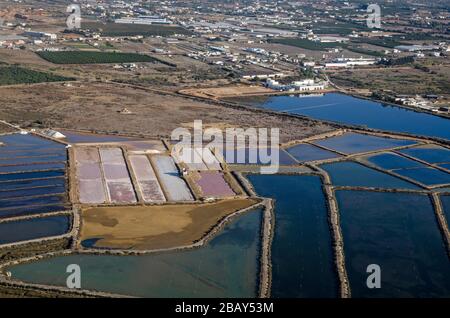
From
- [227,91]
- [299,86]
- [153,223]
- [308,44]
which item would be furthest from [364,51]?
[153,223]

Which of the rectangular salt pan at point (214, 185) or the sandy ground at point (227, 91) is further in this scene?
the sandy ground at point (227, 91)

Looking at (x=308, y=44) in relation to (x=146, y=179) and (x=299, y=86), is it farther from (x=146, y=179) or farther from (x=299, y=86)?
(x=146, y=179)

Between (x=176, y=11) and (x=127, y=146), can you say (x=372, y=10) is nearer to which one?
(x=176, y=11)

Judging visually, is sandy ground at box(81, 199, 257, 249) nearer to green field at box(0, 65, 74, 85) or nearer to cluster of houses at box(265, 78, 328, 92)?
cluster of houses at box(265, 78, 328, 92)

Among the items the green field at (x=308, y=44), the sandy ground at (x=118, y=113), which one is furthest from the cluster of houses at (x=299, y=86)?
the green field at (x=308, y=44)

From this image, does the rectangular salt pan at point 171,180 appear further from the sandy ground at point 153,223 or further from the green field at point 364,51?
the green field at point 364,51

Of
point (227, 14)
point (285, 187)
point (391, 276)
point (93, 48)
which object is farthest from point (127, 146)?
point (227, 14)

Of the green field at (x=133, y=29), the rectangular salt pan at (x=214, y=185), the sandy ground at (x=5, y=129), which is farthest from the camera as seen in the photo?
the green field at (x=133, y=29)
